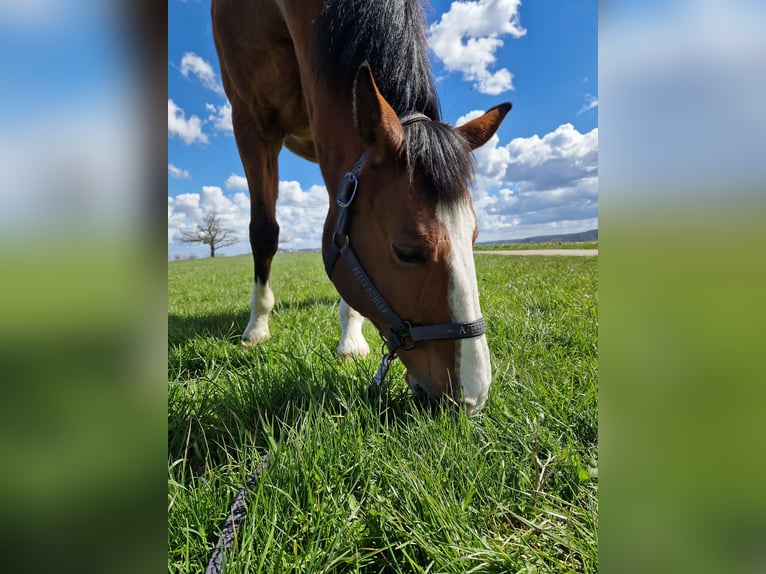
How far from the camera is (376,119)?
1.80 m

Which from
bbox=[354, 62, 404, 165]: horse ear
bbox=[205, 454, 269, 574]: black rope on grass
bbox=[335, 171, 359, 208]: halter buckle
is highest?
bbox=[354, 62, 404, 165]: horse ear

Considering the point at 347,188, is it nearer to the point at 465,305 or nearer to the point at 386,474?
the point at 465,305

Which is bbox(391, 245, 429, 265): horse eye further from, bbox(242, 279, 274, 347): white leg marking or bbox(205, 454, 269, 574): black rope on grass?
bbox(242, 279, 274, 347): white leg marking

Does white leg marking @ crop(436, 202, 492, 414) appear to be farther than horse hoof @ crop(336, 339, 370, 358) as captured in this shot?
No

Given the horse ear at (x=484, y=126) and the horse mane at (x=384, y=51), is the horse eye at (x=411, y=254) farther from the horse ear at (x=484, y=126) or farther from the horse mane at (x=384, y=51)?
the horse ear at (x=484, y=126)

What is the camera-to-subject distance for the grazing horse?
63.9 inches

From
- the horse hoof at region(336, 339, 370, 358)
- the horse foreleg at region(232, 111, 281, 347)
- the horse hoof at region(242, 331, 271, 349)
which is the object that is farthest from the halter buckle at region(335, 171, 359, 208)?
the horse foreleg at region(232, 111, 281, 347)

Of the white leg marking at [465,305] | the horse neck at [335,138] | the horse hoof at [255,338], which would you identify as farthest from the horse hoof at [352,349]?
the white leg marking at [465,305]

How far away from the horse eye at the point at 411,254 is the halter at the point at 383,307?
22 centimetres

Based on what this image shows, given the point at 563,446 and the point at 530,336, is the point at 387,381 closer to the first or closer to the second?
the point at 563,446

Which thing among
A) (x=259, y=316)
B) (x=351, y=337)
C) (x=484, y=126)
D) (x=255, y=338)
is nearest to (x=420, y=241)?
(x=484, y=126)

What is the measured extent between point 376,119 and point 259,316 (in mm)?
2132

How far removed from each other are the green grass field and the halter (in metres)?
0.27

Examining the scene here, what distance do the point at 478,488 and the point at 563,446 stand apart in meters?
0.44
